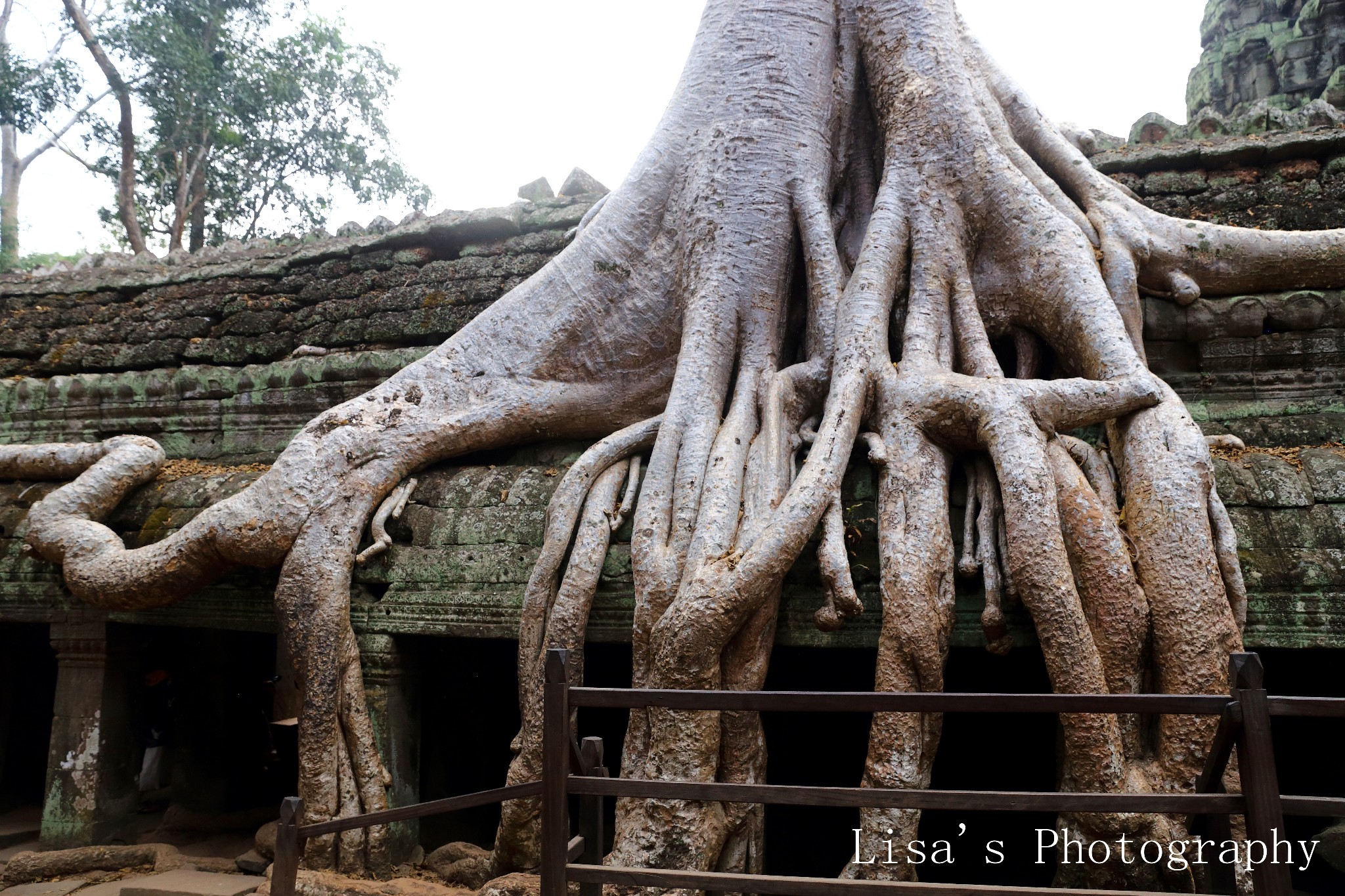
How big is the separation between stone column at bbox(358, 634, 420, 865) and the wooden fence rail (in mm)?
1471

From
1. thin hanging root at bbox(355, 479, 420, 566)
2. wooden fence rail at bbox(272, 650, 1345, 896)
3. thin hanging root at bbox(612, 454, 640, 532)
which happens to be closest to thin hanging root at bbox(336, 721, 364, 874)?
thin hanging root at bbox(355, 479, 420, 566)

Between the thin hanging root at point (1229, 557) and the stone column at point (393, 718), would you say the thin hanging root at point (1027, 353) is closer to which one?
the thin hanging root at point (1229, 557)

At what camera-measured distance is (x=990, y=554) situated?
8.23 feet

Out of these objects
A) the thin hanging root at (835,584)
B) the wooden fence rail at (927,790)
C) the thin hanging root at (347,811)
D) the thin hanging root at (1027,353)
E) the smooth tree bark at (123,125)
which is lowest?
the thin hanging root at (347,811)

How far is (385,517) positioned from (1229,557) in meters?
2.71

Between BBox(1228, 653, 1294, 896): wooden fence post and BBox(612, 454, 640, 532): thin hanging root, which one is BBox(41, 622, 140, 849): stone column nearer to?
BBox(612, 454, 640, 532): thin hanging root

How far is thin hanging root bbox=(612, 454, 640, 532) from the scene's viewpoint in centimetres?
296

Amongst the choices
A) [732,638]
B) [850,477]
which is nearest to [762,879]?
[732,638]

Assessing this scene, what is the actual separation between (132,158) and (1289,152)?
463 inches

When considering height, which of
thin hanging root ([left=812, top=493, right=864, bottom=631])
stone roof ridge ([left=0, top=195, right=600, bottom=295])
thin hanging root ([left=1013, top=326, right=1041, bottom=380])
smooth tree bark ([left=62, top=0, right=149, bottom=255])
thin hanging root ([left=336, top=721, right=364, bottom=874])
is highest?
smooth tree bark ([left=62, top=0, right=149, bottom=255])

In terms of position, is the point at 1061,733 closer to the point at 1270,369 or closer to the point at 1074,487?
the point at 1074,487

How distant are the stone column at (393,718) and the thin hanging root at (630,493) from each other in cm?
95

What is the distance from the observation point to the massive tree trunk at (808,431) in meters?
2.38

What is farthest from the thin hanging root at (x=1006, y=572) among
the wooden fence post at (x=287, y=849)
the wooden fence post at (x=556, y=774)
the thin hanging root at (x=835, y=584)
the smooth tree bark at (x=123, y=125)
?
the smooth tree bark at (x=123, y=125)
